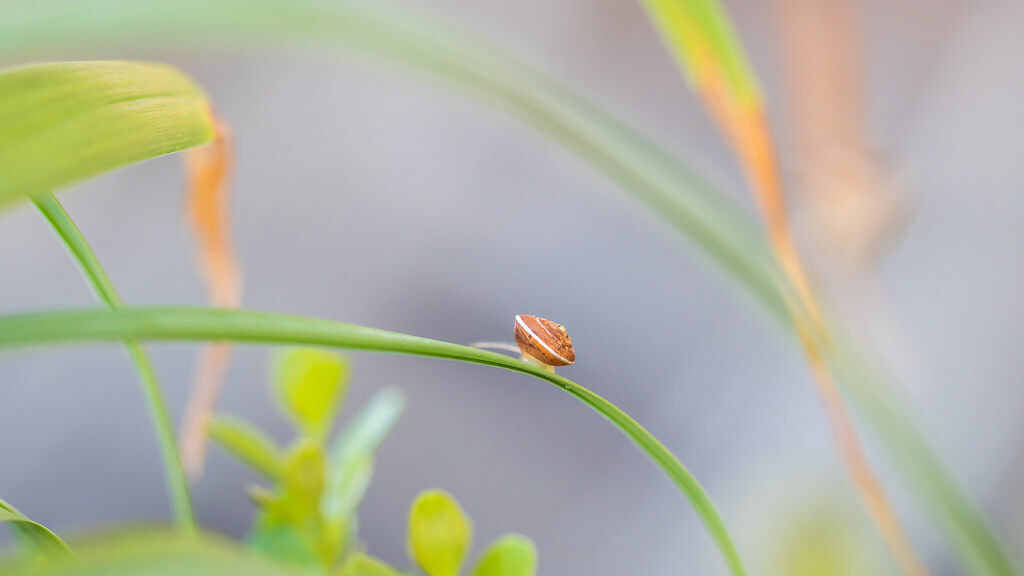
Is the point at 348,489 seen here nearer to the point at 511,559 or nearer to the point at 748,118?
the point at 511,559

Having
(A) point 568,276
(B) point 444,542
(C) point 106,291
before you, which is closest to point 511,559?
(B) point 444,542

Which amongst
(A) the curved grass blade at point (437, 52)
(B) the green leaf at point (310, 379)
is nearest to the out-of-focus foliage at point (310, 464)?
(B) the green leaf at point (310, 379)

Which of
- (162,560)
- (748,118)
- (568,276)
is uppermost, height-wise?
(568,276)

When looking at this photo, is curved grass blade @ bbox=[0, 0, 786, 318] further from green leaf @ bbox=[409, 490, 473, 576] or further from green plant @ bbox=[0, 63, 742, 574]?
green leaf @ bbox=[409, 490, 473, 576]

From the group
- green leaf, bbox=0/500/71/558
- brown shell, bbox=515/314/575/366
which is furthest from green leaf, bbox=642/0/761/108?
green leaf, bbox=0/500/71/558

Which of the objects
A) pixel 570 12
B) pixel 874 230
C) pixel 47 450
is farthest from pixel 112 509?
pixel 570 12

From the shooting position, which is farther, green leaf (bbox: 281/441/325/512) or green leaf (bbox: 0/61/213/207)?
green leaf (bbox: 281/441/325/512)
